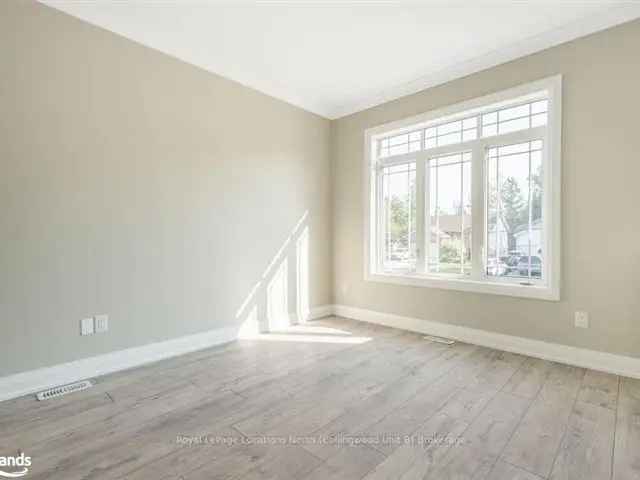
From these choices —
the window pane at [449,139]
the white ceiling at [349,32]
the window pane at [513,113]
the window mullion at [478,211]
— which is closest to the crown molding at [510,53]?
the white ceiling at [349,32]

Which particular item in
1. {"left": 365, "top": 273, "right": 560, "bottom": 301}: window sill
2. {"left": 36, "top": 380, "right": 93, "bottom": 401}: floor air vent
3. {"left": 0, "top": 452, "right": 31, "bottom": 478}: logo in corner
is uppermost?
{"left": 365, "top": 273, "right": 560, "bottom": 301}: window sill

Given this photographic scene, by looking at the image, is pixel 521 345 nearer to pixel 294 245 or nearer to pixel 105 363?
pixel 294 245

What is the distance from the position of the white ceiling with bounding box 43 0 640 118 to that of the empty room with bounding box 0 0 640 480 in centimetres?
2

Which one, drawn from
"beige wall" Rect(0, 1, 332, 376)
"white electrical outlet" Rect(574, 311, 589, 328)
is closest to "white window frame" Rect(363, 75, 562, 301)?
"white electrical outlet" Rect(574, 311, 589, 328)

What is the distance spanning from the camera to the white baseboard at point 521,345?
2625 mm

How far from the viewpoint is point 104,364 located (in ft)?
8.76

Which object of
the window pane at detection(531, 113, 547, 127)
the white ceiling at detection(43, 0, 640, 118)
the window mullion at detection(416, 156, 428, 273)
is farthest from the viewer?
the window mullion at detection(416, 156, 428, 273)

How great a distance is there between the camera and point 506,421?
1960 mm

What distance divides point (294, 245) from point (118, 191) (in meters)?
2.03

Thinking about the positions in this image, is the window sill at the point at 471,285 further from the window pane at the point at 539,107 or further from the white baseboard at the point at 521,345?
the window pane at the point at 539,107

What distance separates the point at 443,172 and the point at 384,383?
241 cm

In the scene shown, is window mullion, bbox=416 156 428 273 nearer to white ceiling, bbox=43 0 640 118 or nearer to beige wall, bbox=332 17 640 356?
beige wall, bbox=332 17 640 356

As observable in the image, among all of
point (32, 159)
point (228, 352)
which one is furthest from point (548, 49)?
point (32, 159)

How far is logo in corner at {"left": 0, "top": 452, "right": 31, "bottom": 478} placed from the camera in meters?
1.53
